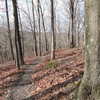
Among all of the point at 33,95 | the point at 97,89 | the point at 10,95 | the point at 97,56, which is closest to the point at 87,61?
the point at 97,56

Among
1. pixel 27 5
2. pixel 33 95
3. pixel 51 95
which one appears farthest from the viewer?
pixel 27 5

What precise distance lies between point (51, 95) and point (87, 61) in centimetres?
255

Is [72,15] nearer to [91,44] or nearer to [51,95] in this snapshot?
[51,95]

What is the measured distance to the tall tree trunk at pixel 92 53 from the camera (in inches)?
128

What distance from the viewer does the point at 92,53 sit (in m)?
3.40

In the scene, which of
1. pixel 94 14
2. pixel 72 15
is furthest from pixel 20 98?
pixel 72 15

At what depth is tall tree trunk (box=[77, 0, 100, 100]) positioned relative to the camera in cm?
326

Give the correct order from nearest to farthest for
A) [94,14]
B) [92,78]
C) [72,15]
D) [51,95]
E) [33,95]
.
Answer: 1. [94,14]
2. [92,78]
3. [51,95]
4. [33,95]
5. [72,15]

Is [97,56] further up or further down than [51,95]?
further up

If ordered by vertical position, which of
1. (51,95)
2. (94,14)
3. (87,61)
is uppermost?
(94,14)

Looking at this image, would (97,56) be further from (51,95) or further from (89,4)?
(51,95)

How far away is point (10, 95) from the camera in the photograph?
685cm

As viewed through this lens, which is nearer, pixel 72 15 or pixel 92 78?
pixel 92 78

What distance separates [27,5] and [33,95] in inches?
1006
